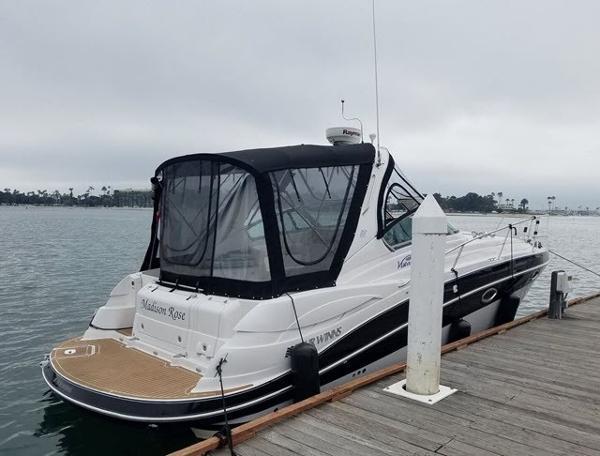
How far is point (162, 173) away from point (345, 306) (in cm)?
270

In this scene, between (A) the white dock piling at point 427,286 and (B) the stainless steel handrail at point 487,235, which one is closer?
(A) the white dock piling at point 427,286

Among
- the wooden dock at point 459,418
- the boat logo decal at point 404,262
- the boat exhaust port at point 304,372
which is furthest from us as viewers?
the boat logo decal at point 404,262

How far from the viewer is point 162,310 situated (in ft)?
17.5

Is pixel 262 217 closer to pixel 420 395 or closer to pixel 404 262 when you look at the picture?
pixel 404 262

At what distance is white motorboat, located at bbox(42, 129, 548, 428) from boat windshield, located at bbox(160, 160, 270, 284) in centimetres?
1

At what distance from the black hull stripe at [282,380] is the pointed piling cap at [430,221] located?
5.61 feet

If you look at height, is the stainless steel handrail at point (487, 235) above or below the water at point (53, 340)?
above

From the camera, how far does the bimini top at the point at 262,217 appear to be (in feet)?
16.0

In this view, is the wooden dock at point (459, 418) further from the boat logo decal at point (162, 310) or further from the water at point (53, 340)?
the boat logo decal at point (162, 310)

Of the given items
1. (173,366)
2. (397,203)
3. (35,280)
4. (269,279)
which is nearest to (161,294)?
(173,366)

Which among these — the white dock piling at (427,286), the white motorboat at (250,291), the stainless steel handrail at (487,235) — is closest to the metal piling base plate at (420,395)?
the white dock piling at (427,286)

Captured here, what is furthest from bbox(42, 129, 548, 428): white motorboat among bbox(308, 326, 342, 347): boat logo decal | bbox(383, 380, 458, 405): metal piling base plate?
bbox(383, 380, 458, 405): metal piling base plate

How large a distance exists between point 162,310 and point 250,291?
115 cm

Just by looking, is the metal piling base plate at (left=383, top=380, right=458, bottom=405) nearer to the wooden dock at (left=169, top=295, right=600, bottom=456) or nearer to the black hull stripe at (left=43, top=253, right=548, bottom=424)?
the wooden dock at (left=169, top=295, right=600, bottom=456)
